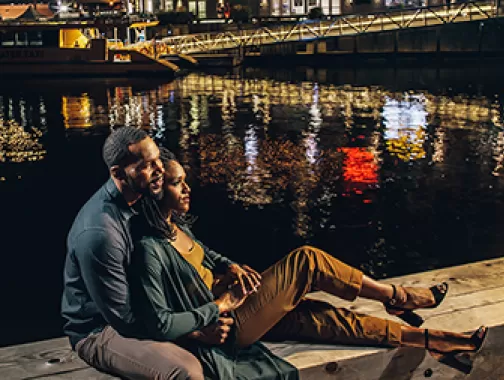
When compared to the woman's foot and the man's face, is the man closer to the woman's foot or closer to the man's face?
the man's face

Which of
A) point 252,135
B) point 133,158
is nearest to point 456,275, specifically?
point 133,158

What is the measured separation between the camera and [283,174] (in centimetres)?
1526

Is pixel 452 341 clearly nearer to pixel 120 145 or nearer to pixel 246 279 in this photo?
pixel 246 279

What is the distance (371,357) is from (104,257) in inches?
64.4

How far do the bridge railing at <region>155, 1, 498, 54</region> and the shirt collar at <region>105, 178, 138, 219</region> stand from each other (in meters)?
44.8

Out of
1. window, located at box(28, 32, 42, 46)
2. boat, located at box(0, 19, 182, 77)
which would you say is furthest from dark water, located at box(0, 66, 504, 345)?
window, located at box(28, 32, 42, 46)

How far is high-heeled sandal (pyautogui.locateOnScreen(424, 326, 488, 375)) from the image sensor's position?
409 cm

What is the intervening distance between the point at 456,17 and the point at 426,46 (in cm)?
547

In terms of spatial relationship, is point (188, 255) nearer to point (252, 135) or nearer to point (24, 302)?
point (24, 302)

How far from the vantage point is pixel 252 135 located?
20.9 metres

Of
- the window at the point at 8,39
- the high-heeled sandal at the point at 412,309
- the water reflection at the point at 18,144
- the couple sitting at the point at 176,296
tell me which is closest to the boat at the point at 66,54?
the window at the point at 8,39

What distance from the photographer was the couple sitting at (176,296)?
132 inches

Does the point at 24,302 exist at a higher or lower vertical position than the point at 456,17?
lower

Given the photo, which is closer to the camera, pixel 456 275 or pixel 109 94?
pixel 456 275
